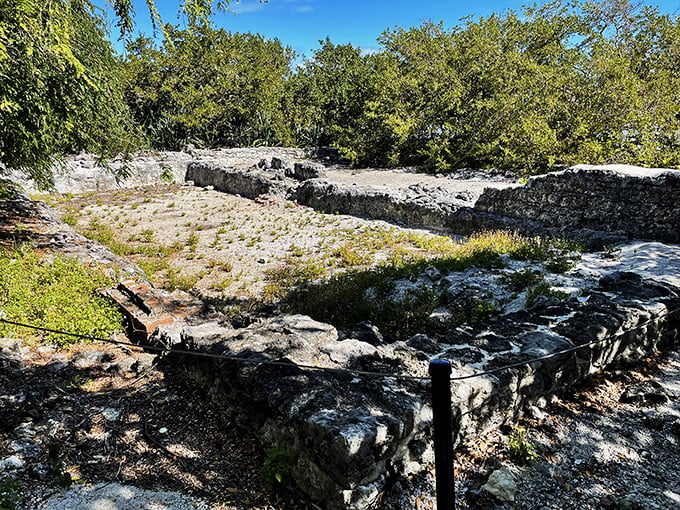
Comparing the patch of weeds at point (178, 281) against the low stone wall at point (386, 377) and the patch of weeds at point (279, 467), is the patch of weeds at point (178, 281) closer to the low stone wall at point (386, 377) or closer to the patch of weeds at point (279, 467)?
the low stone wall at point (386, 377)

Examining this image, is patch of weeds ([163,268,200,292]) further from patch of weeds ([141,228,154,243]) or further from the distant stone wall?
the distant stone wall

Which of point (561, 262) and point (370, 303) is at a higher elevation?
point (561, 262)

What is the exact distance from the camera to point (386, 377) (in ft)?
9.17

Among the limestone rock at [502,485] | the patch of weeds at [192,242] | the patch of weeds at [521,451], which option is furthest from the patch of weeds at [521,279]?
the patch of weeds at [192,242]

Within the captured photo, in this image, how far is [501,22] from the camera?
63.5 ft

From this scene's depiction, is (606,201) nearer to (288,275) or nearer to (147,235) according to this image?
(288,275)

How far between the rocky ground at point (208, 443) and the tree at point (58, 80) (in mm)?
2829

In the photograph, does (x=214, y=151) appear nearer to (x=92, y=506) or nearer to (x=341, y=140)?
(x=341, y=140)

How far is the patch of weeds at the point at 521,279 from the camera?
5497 millimetres

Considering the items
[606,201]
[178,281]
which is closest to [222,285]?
[178,281]

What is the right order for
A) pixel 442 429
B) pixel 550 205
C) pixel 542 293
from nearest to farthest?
pixel 442 429 → pixel 542 293 → pixel 550 205

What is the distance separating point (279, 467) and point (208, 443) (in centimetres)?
79

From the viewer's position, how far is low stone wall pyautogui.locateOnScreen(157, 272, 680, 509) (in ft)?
7.15

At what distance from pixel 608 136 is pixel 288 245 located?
388 inches
